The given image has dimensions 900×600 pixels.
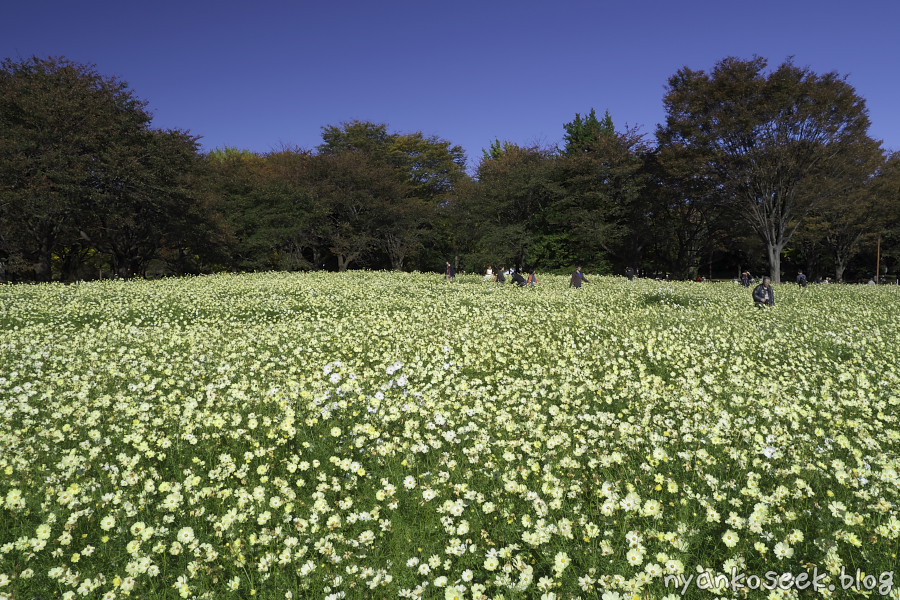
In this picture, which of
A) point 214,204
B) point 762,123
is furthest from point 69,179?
point 762,123

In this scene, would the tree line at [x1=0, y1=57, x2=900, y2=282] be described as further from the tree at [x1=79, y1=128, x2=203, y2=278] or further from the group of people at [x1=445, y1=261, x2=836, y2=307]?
the group of people at [x1=445, y1=261, x2=836, y2=307]

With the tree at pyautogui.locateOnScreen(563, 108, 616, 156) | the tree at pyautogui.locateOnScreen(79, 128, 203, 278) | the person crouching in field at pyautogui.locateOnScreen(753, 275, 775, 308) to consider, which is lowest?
the person crouching in field at pyautogui.locateOnScreen(753, 275, 775, 308)

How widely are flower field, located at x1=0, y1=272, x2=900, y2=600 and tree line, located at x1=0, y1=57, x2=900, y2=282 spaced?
84.1 ft

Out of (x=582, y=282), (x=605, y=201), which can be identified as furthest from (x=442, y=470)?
(x=605, y=201)

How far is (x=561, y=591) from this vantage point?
3.49 m

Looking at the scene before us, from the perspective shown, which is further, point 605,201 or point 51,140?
point 605,201

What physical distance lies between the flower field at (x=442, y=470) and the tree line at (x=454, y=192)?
25.6 metres

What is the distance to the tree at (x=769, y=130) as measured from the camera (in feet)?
96.2

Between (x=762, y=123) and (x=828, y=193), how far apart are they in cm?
647

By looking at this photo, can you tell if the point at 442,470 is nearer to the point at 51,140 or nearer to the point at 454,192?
the point at 51,140

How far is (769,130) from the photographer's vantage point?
3080cm

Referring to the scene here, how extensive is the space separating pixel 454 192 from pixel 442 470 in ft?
167

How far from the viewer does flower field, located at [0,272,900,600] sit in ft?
12.0

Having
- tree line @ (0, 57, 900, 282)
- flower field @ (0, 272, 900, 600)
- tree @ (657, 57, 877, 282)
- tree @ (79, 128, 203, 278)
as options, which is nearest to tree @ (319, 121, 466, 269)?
tree line @ (0, 57, 900, 282)
